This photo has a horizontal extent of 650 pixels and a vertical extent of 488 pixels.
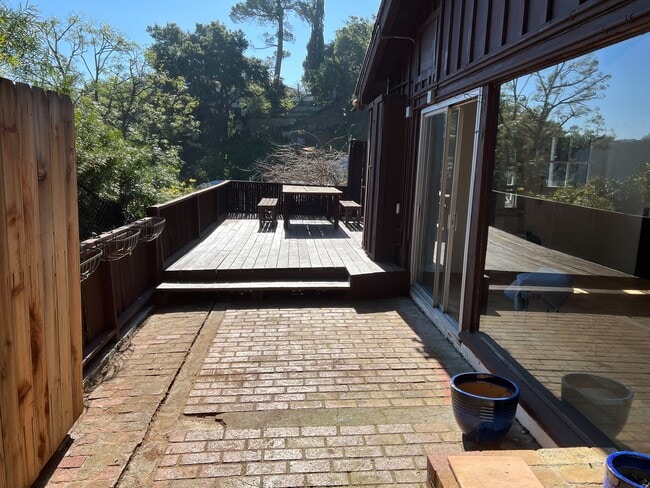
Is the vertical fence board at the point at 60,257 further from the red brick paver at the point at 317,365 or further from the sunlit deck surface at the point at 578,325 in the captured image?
the sunlit deck surface at the point at 578,325

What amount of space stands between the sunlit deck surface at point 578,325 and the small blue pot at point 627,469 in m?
0.60

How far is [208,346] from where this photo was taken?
12.5ft

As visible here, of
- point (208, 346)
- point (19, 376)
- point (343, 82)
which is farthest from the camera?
point (343, 82)

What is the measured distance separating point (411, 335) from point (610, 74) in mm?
2573

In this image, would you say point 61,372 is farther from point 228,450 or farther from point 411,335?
point 411,335

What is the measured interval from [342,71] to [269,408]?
32.2 m

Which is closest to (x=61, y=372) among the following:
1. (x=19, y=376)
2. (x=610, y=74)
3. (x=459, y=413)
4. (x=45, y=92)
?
(x=19, y=376)

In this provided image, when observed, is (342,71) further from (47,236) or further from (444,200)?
(47,236)

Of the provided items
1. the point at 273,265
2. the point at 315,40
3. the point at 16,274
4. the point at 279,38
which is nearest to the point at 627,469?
the point at 16,274

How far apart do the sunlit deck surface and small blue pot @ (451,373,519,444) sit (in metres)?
0.34

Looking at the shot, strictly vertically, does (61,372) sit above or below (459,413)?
above

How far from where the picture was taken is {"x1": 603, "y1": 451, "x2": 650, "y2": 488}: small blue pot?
4.70 ft

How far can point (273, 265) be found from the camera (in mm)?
5535

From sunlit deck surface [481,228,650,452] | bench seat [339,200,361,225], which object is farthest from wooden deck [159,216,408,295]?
sunlit deck surface [481,228,650,452]
